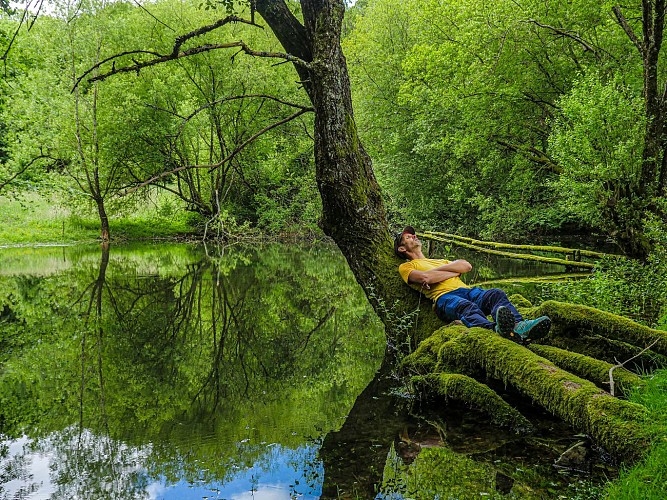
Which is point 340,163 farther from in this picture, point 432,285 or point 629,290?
point 629,290

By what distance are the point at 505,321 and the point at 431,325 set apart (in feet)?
4.55

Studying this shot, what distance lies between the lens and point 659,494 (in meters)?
2.92

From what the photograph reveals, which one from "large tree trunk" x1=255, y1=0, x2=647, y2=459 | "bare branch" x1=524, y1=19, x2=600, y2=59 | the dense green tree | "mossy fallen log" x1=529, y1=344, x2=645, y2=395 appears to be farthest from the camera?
the dense green tree

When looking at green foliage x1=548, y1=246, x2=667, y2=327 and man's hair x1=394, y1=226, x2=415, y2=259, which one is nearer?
man's hair x1=394, y1=226, x2=415, y2=259

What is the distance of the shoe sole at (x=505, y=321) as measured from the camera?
17.2ft

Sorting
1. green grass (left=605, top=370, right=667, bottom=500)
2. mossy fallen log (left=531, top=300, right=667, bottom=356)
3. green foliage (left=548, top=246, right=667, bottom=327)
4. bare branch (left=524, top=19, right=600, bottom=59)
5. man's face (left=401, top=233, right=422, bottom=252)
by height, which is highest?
bare branch (left=524, top=19, right=600, bottom=59)

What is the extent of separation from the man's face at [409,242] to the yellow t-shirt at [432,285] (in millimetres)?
209

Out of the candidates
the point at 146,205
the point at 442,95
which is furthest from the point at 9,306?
the point at 146,205

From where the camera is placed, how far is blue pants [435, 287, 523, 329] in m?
5.75

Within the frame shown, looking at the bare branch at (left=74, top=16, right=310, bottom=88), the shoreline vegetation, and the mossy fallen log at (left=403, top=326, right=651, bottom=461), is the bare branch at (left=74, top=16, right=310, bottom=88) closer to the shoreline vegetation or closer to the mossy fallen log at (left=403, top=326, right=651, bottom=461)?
the mossy fallen log at (left=403, top=326, right=651, bottom=461)

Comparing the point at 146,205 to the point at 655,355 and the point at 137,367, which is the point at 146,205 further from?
the point at 655,355

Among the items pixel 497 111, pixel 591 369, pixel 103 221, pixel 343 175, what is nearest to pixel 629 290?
pixel 591 369

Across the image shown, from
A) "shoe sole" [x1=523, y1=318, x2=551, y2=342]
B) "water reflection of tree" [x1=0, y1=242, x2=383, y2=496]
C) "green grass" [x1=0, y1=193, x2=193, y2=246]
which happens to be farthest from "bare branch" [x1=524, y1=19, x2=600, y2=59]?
"green grass" [x1=0, y1=193, x2=193, y2=246]

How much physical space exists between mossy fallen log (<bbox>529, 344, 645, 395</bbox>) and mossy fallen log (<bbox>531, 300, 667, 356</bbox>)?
408 millimetres
